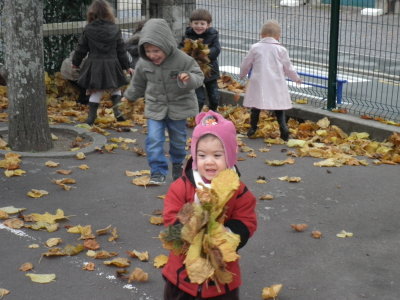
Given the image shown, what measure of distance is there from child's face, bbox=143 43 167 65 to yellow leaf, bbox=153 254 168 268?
2162 mm

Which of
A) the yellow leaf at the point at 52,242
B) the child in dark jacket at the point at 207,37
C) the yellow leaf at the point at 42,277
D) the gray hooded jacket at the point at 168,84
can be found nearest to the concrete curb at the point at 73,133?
the gray hooded jacket at the point at 168,84

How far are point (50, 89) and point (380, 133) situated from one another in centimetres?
494

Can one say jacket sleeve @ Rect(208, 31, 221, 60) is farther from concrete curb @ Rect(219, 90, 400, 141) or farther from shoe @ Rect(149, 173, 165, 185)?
shoe @ Rect(149, 173, 165, 185)

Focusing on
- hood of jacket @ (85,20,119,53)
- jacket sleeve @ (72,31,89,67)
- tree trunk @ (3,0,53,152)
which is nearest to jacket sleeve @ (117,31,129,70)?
A: hood of jacket @ (85,20,119,53)

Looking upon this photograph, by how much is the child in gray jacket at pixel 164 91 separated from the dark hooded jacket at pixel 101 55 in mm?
2563

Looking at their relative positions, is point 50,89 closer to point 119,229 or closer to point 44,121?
point 44,121

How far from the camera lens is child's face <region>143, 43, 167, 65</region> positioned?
674cm

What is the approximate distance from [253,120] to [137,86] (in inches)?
94.5

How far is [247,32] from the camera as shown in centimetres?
1148

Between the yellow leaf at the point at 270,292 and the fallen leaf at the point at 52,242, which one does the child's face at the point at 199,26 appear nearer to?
the fallen leaf at the point at 52,242

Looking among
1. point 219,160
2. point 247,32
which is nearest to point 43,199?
point 219,160

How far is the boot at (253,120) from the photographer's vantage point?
9.16 meters

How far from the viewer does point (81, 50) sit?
9.68 metres

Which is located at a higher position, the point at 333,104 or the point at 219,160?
the point at 219,160
